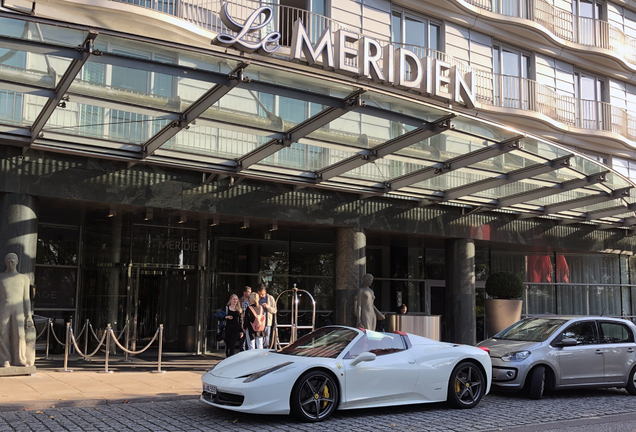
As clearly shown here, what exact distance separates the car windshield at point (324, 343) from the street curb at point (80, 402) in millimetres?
1981

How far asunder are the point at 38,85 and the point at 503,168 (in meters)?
9.27

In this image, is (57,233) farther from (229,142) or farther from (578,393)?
(578,393)

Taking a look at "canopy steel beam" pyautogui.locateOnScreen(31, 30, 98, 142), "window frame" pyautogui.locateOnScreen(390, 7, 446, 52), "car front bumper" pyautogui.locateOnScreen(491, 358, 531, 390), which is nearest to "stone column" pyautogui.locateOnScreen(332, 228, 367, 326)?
"car front bumper" pyautogui.locateOnScreen(491, 358, 531, 390)

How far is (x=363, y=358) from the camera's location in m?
8.73

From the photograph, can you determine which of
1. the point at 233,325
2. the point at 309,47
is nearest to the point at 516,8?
the point at 309,47

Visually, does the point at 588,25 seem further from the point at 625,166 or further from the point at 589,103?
the point at 625,166

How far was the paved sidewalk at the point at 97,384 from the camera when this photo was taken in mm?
9211

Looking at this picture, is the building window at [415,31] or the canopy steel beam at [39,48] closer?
the canopy steel beam at [39,48]

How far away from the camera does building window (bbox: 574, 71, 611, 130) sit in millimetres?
24312

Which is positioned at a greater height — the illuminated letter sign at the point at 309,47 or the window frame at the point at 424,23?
the window frame at the point at 424,23

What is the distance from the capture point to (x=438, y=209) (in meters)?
18.2

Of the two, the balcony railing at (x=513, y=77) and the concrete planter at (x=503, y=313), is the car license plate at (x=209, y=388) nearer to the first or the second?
the balcony railing at (x=513, y=77)

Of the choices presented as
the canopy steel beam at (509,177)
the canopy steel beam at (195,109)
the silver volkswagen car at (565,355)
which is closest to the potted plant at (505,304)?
the canopy steel beam at (509,177)

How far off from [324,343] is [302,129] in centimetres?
408
